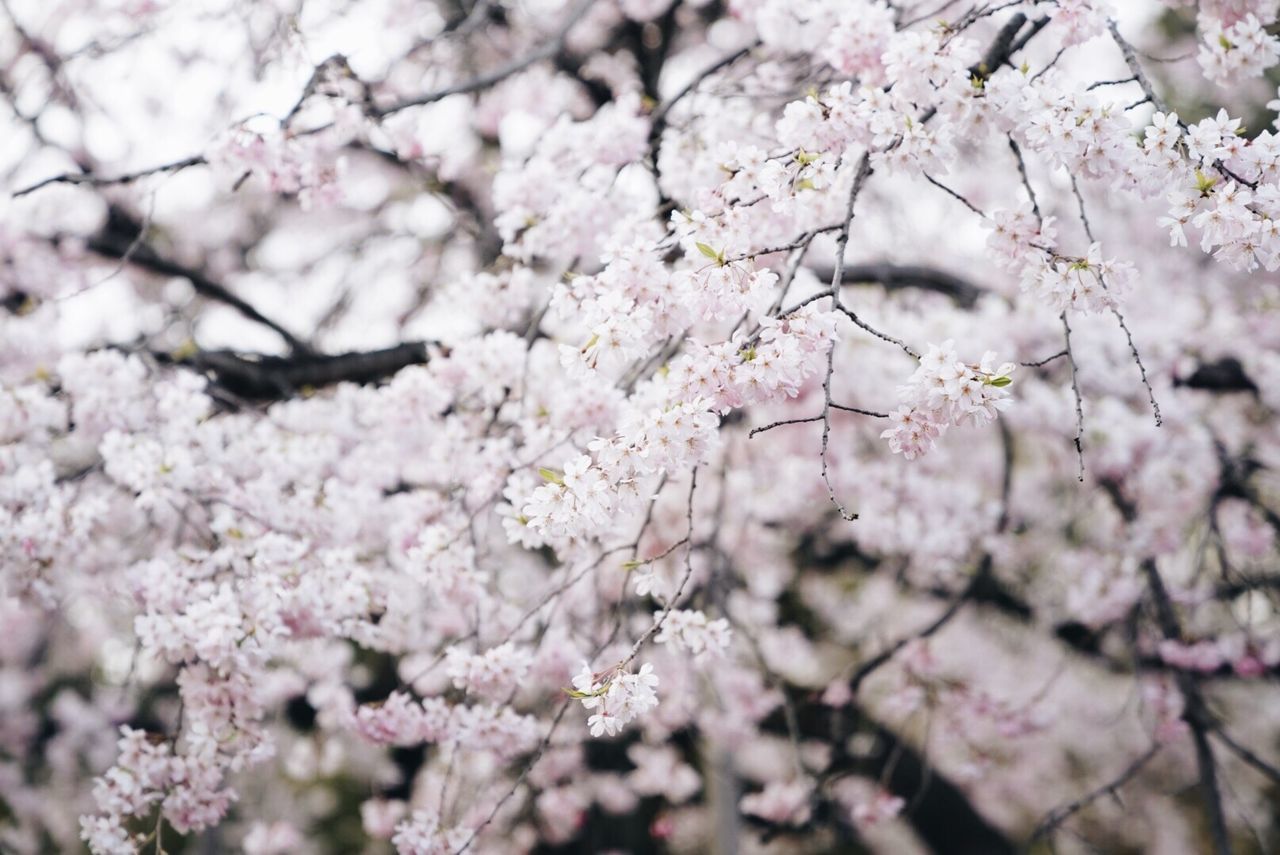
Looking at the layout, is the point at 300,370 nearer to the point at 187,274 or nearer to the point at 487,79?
the point at 187,274

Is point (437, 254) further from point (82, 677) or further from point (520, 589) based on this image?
point (82, 677)

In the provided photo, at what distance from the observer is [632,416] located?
180 centimetres

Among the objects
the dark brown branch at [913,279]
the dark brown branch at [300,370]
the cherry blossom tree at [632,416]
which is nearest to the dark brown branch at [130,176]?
the cherry blossom tree at [632,416]

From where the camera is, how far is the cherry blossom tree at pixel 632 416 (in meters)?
1.87

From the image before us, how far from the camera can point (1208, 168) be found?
1.73 m

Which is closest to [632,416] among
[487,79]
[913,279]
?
[487,79]

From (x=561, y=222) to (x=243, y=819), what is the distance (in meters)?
8.15

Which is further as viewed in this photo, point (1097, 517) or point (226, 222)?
point (226, 222)

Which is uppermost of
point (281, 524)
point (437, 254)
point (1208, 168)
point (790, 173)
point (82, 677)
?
point (437, 254)

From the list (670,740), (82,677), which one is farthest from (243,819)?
(670,740)

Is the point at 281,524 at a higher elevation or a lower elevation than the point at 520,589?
lower

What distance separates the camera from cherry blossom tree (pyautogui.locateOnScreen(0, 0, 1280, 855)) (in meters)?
1.87

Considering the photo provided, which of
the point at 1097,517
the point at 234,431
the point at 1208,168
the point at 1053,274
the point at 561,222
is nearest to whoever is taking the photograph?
the point at 1208,168

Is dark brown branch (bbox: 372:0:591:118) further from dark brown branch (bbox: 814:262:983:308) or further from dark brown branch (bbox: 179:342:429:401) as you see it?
dark brown branch (bbox: 814:262:983:308)
